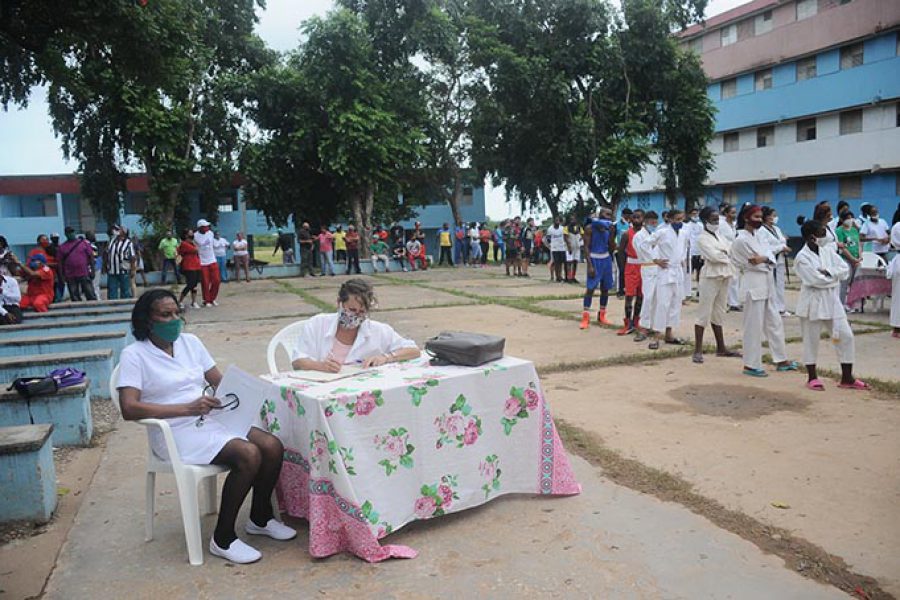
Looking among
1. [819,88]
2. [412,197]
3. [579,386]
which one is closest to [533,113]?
[412,197]

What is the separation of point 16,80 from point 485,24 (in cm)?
1549

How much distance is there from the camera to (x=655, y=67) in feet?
85.9

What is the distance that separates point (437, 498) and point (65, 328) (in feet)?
21.5

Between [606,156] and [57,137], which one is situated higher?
[57,137]

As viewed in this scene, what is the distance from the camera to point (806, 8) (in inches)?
1221

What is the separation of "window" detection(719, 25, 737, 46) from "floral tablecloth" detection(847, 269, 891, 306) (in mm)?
28301

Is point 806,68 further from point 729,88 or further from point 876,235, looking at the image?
point 876,235

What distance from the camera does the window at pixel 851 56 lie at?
28406 mm

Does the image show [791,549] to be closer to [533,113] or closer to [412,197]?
[533,113]

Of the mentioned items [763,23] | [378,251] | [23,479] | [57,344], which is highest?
[763,23]

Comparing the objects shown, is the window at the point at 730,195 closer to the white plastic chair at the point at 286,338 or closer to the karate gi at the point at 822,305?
the karate gi at the point at 822,305

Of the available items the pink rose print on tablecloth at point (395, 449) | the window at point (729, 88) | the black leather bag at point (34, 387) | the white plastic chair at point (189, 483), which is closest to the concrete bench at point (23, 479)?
the white plastic chair at point (189, 483)

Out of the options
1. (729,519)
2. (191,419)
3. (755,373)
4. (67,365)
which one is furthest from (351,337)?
(755,373)

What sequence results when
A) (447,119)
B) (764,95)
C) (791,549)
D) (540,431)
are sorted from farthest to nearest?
(764,95) → (447,119) → (540,431) → (791,549)
